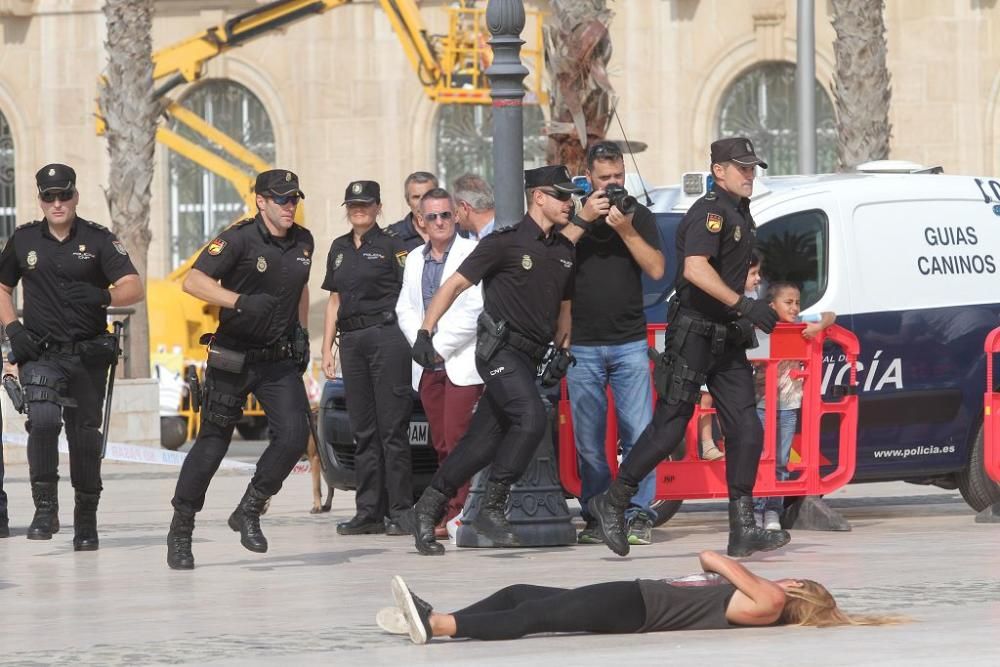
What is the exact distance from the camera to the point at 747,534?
407 inches

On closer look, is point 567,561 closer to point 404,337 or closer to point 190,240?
point 404,337

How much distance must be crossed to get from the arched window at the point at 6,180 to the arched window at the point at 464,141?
6835 millimetres

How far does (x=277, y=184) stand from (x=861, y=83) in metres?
14.8

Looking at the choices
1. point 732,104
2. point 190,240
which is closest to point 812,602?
point 732,104

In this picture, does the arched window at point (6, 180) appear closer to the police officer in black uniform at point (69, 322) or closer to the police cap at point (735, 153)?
the police officer in black uniform at point (69, 322)

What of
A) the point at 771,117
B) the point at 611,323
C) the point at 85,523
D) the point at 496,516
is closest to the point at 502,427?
the point at 496,516

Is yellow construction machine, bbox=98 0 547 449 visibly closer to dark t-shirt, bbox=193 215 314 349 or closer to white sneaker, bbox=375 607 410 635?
dark t-shirt, bbox=193 215 314 349

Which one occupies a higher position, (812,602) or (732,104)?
(732,104)

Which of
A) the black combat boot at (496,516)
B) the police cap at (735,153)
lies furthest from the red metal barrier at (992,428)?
the black combat boot at (496,516)

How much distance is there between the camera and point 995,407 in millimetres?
12555

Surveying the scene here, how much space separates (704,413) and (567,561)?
149 cm

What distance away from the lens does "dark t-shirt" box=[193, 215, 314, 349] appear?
1038 cm

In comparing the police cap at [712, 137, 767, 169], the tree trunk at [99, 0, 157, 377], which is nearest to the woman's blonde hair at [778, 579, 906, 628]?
the police cap at [712, 137, 767, 169]

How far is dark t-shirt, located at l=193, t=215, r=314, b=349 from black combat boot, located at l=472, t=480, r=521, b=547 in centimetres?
125
